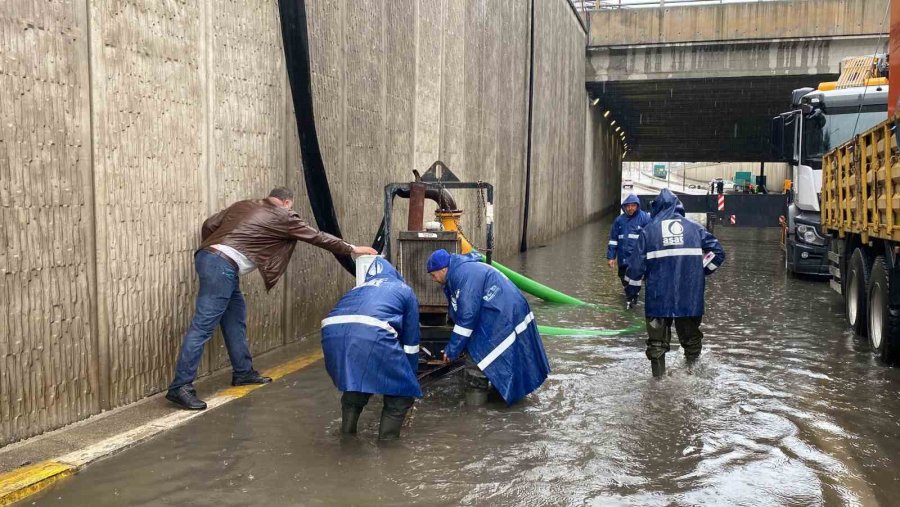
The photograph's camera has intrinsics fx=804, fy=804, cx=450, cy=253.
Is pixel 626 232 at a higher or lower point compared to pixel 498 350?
higher

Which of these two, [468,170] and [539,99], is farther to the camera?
[539,99]

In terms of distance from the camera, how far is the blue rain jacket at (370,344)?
16.4ft

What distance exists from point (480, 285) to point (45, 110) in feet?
10.0

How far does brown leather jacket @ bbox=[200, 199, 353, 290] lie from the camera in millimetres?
6129

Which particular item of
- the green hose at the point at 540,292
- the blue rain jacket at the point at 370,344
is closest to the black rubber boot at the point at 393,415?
the blue rain jacket at the point at 370,344

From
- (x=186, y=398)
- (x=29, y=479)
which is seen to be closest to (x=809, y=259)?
(x=186, y=398)

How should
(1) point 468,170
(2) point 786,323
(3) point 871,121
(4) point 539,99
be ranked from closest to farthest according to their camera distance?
(2) point 786,323 → (3) point 871,121 → (1) point 468,170 → (4) point 539,99

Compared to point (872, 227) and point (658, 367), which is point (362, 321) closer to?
point (658, 367)

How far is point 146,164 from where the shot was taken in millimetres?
5711

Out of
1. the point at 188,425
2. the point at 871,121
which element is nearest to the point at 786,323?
the point at 871,121

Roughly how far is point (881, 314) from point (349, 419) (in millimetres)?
5293

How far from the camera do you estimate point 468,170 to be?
14156 millimetres

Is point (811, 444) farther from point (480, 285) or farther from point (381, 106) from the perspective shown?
point (381, 106)

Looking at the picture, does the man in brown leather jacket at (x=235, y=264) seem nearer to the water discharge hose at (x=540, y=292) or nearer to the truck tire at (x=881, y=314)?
the truck tire at (x=881, y=314)
